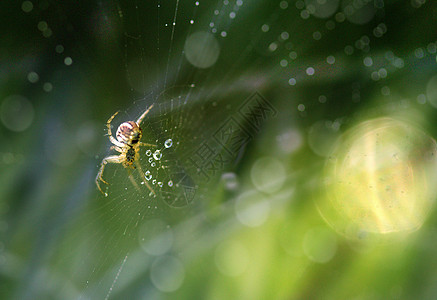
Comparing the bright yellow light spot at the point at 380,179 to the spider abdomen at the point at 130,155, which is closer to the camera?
the bright yellow light spot at the point at 380,179

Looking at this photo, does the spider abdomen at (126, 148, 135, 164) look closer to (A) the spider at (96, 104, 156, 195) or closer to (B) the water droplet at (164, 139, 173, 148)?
(A) the spider at (96, 104, 156, 195)

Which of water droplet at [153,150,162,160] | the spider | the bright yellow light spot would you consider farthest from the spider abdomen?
the bright yellow light spot

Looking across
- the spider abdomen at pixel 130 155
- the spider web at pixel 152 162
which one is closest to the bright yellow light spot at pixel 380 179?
the spider web at pixel 152 162

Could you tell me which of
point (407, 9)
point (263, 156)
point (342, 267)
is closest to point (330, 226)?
point (342, 267)

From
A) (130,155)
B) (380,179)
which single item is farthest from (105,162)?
(380,179)

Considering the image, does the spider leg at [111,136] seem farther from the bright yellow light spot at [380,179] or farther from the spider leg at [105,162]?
the bright yellow light spot at [380,179]

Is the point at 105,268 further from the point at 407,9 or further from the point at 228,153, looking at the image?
the point at 407,9
